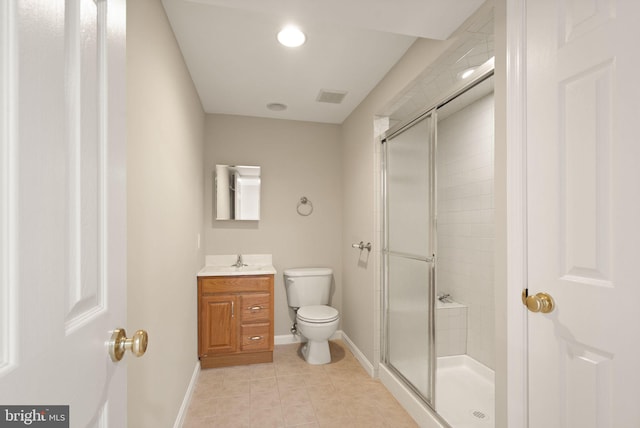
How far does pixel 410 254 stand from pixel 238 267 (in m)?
1.70

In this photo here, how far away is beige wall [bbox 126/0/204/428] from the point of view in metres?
1.17

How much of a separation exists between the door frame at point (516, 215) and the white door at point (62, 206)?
4.11 feet

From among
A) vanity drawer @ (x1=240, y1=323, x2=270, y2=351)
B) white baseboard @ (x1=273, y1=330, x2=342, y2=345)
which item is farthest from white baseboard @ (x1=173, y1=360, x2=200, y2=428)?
white baseboard @ (x1=273, y1=330, x2=342, y2=345)

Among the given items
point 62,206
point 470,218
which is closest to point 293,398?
point 470,218

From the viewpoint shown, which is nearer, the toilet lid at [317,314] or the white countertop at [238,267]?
the toilet lid at [317,314]

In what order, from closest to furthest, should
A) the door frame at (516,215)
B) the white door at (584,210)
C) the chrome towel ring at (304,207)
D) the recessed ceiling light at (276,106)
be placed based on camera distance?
the white door at (584,210)
the door frame at (516,215)
the recessed ceiling light at (276,106)
the chrome towel ring at (304,207)

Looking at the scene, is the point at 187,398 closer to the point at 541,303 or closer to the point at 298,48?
the point at 541,303

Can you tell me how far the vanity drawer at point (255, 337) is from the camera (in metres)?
2.72

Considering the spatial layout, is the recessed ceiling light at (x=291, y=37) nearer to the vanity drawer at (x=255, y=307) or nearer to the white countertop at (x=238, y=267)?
the white countertop at (x=238, y=267)

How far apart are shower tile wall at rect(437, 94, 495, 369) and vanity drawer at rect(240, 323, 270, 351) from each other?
5.62ft

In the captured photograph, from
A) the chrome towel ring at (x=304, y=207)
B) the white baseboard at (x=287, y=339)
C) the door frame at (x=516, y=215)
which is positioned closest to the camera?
the door frame at (x=516, y=215)

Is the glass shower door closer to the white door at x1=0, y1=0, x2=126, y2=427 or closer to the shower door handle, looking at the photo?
the shower door handle

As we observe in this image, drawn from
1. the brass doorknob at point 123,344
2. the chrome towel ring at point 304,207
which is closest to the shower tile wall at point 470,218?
the chrome towel ring at point 304,207

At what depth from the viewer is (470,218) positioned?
2.68m
